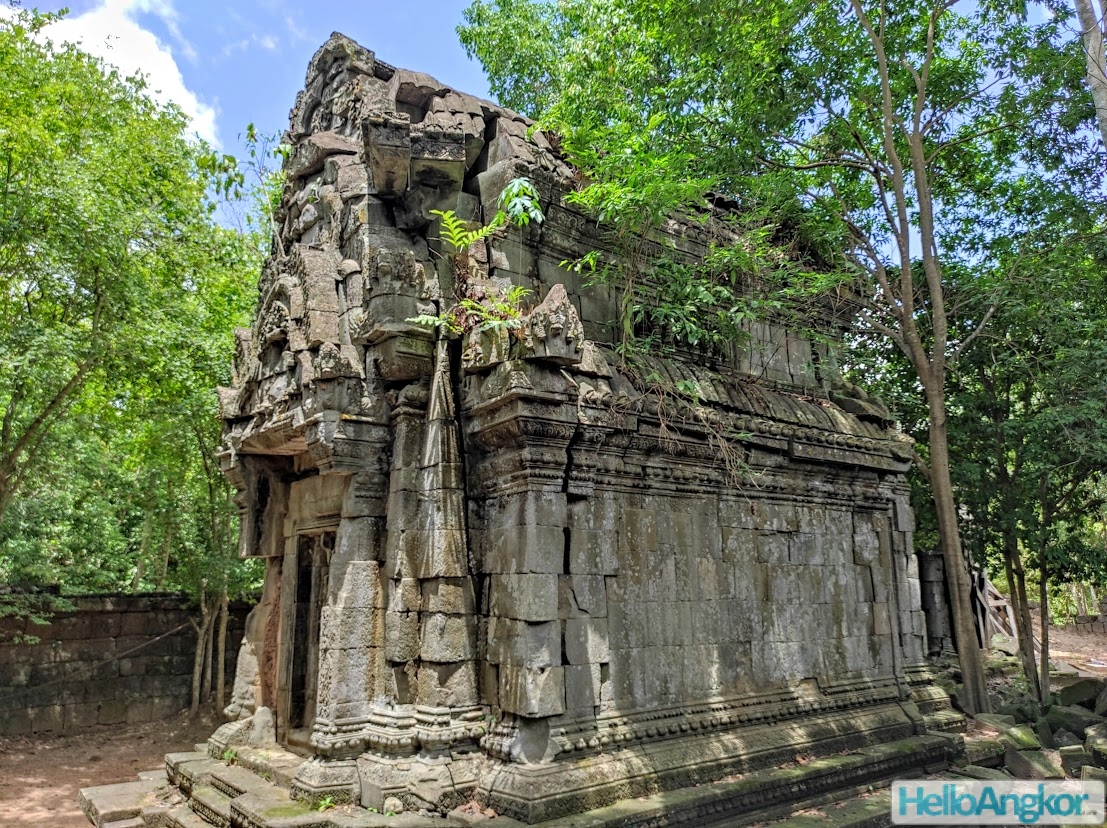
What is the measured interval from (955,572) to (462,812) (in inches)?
304

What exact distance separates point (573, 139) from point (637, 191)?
4.27ft

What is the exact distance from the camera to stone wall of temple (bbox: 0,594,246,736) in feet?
41.1

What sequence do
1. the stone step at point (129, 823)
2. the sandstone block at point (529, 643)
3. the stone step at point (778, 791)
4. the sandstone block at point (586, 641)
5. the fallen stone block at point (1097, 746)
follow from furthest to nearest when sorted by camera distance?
the fallen stone block at point (1097, 746) → the stone step at point (129, 823) → the sandstone block at point (586, 641) → the sandstone block at point (529, 643) → the stone step at point (778, 791)

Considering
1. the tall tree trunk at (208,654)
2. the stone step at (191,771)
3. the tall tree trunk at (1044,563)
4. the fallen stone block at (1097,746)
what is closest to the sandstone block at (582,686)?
the stone step at (191,771)

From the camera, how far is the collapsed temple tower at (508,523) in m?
6.52

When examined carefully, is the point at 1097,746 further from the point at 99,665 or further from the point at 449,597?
the point at 99,665

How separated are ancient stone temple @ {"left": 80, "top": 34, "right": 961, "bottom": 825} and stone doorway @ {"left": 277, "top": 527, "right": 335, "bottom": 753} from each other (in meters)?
0.03

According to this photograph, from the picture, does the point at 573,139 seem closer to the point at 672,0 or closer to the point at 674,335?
the point at 674,335

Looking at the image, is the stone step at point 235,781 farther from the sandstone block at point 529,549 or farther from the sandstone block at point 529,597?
the sandstone block at point 529,549

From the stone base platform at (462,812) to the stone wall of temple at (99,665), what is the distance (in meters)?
5.41

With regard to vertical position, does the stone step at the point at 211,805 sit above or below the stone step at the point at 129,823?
above

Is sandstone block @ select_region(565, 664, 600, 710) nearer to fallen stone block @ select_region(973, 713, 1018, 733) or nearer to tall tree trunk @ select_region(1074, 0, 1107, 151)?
fallen stone block @ select_region(973, 713, 1018, 733)

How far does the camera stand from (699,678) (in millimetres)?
7457

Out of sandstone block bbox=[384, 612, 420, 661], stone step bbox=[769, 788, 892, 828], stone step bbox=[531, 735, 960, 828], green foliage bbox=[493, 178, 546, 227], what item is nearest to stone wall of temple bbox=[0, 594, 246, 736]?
sandstone block bbox=[384, 612, 420, 661]
